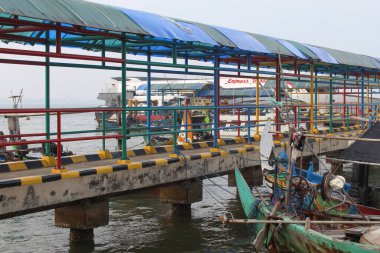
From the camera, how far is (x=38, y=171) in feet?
25.8

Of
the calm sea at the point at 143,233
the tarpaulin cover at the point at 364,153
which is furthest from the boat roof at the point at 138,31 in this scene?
the calm sea at the point at 143,233

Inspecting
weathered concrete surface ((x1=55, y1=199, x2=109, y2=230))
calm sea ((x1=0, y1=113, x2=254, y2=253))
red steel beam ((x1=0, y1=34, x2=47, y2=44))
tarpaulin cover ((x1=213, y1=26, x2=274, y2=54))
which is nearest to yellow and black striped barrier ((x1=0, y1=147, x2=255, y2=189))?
weathered concrete surface ((x1=55, y1=199, x2=109, y2=230))

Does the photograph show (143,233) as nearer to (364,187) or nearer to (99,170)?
(99,170)

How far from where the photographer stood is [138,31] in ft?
27.0

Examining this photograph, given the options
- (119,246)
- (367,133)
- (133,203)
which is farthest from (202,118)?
(119,246)

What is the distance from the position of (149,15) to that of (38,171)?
338 centimetres

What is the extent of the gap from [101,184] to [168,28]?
304 cm

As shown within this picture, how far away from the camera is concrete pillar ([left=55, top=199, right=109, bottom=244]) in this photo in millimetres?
7840

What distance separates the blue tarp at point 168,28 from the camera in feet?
28.3

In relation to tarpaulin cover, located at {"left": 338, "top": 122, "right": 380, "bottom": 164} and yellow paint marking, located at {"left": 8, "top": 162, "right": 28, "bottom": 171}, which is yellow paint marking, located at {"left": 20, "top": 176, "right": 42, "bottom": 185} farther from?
tarpaulin cover, located at {"left": 338, "top": 122, "right": 380, "bottom": 164}

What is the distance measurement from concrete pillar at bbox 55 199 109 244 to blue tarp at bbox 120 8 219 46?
2.88m

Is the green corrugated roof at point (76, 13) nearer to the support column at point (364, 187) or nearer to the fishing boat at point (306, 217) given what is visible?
the fishing boat at point (306, 217)

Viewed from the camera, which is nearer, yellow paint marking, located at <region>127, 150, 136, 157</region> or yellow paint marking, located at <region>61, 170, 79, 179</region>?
yellow paint marking, located at <region>61, 170, 79, 179</region>

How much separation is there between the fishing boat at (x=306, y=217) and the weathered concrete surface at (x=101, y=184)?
40.3 inches
